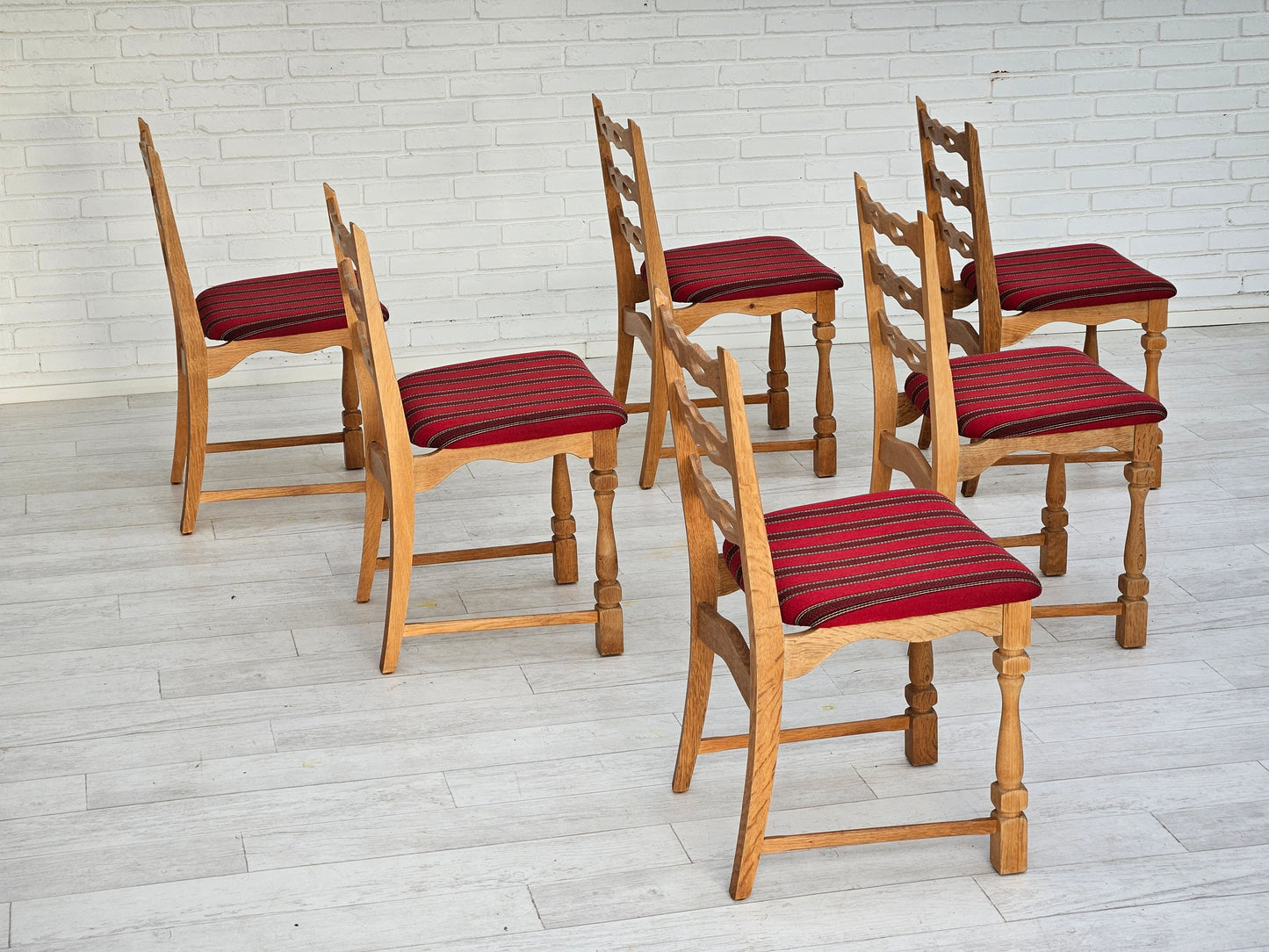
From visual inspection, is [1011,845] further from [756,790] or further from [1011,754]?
[756,790]

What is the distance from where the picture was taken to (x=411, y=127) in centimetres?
468

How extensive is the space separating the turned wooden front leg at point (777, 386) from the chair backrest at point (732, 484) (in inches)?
69.7

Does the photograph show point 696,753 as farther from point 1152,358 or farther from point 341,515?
point 1152,358

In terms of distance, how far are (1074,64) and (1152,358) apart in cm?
162

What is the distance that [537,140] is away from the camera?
15.6 ft

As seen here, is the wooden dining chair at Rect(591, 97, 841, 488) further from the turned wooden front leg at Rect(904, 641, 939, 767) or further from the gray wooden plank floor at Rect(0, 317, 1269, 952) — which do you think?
the turned wooden front leg at Rect(904, 641, 939, 767)

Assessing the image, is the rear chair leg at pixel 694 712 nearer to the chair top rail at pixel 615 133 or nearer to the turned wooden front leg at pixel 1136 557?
the turned wooden front leg at pixel 1136 557

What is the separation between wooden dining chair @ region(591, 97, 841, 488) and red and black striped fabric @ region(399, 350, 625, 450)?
1.76 ft

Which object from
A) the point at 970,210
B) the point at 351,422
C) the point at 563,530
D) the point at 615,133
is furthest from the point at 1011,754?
the point at 351,422

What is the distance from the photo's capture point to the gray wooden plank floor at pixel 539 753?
220 centimetres

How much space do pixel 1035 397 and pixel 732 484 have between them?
99 cm

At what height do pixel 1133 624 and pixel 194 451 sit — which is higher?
pixel 194 451

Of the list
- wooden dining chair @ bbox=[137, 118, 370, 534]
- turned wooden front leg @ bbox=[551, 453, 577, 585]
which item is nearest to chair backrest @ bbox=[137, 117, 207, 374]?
wooden dining chair @ bbox=[137, 118, 370, 534]

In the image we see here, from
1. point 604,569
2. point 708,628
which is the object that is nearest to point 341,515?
point 604,569
